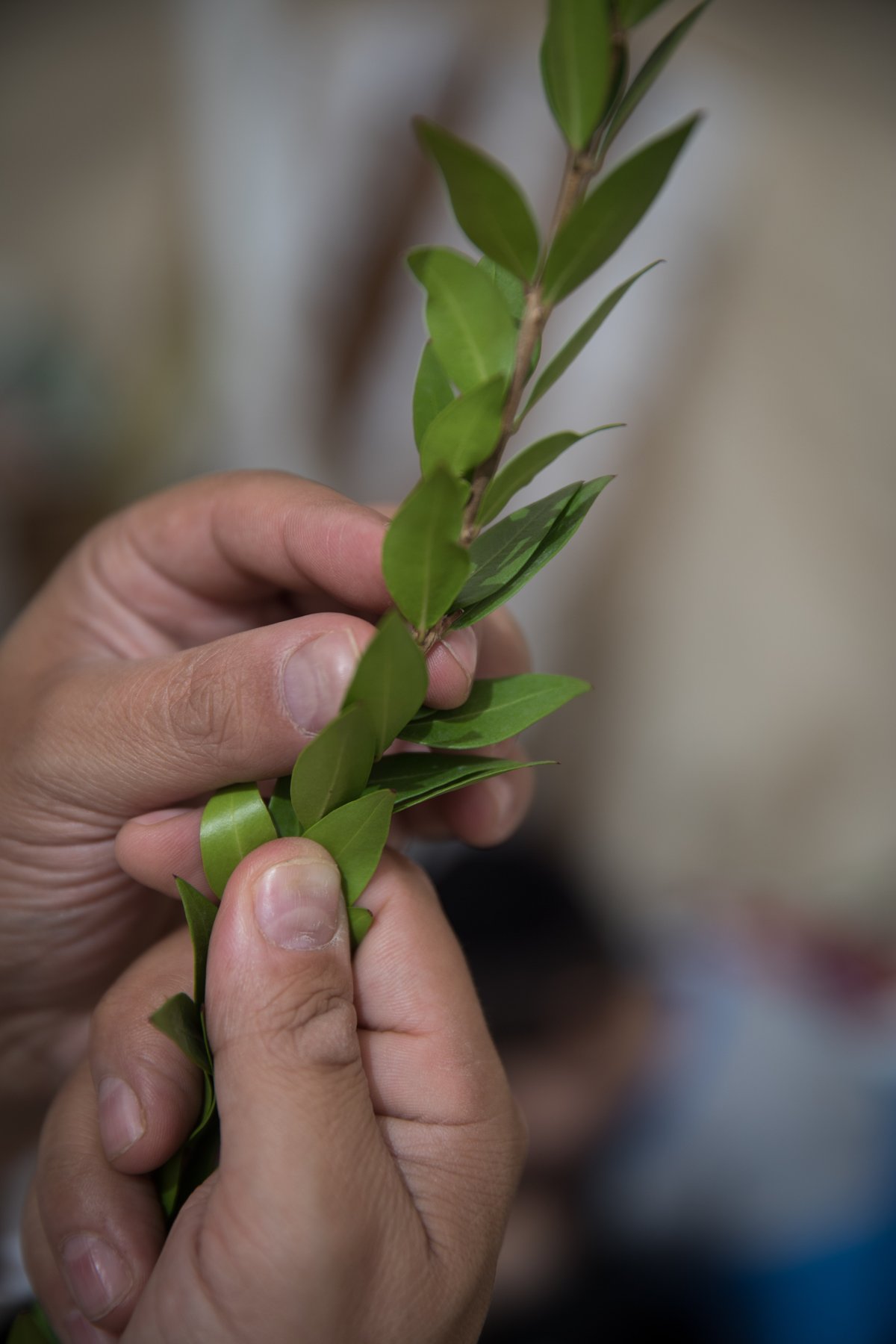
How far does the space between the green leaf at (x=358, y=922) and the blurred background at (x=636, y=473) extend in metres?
1.12

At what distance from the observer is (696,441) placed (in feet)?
6.81

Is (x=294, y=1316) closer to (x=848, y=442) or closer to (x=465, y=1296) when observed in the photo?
(x=465, y=1296)

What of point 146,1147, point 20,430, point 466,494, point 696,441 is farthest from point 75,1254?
point 20,430

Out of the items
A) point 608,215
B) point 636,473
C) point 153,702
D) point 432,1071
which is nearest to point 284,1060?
point 432,1071

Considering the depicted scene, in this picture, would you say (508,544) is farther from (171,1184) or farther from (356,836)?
(171,1184)

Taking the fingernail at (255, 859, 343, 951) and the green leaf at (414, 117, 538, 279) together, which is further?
the fingernail at (255, 859, 343, 951)

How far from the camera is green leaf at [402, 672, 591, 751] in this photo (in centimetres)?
48

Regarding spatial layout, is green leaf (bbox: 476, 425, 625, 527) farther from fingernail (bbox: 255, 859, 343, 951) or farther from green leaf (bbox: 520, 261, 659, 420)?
fingernail (bbox: 255, 859, 343, 951)

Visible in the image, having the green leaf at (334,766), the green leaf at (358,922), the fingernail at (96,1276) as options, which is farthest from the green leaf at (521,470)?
the fingernail at (96,1276)

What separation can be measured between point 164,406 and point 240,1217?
265 centimetres

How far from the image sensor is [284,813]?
535 mm

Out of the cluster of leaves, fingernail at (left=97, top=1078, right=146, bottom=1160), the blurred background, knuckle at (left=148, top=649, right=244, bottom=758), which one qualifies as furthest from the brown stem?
the blurred background

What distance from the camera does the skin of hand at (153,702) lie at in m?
0.51

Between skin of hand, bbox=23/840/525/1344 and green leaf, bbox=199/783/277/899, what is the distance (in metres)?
0.03
